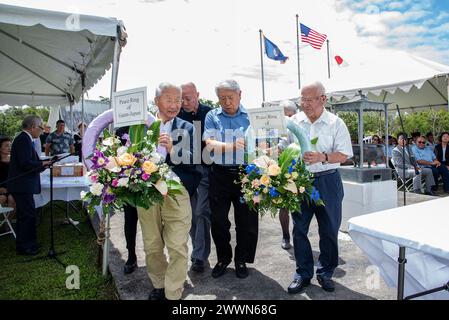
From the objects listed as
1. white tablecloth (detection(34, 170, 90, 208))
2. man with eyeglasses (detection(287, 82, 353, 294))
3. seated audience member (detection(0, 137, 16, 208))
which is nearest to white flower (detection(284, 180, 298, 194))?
man with eyeglasses (detection(287, 82, 353, 294))

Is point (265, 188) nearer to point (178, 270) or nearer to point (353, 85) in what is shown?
point (178, 270)

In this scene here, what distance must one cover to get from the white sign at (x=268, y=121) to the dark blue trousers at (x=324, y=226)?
2.03 ft

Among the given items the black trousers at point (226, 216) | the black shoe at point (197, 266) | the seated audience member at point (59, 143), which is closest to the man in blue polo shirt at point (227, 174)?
the black trousers at point (226, 216)

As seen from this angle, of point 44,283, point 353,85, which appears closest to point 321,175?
point 44,283

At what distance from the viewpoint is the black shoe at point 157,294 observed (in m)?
2.64

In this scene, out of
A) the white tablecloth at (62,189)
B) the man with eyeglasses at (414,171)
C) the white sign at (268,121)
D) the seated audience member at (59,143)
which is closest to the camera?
the white sign at (268,121)

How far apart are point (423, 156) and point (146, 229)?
25.5ft

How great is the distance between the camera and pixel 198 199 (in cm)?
346

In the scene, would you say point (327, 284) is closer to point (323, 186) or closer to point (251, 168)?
point (323, 186)

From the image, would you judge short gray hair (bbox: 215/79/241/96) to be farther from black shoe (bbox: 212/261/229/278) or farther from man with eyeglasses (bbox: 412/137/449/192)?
man with eyeglasses (bbox: 412/137/449/192)

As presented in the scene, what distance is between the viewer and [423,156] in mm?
8086

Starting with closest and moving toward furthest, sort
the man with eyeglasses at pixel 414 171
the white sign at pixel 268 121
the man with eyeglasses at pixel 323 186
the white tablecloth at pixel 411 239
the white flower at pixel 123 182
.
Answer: the white tablecloth at pixel 411 239 → the white flower at pixel 123 182 → the white sign at pixel 268 121 → the man with eyeglasses at pixel 323 186 → the man with eyeglasses at pixel 414 171

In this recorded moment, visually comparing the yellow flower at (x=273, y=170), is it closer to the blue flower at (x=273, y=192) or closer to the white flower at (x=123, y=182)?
the blue flower at (x=273, y=192)

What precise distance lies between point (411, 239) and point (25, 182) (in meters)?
4.13
